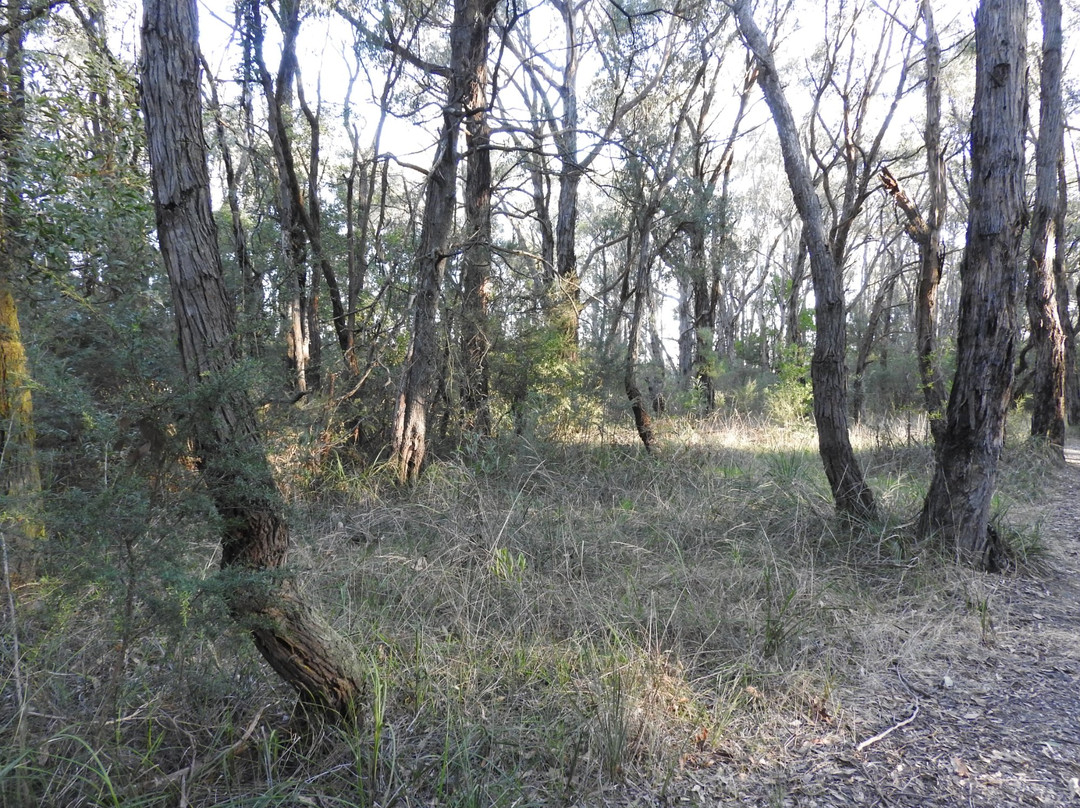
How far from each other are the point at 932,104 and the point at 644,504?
24.0 ft

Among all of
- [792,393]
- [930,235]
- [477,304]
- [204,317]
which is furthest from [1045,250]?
[204,317]

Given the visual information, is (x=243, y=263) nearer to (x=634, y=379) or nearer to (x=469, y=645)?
(x=634, y=379)

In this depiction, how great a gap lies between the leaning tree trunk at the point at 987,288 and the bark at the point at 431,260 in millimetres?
4706

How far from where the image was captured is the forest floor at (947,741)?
2.66 meters

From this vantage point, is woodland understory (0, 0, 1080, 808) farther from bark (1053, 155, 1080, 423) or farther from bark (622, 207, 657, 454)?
bark (1053, 155, 1080, 423)

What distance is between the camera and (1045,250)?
8.89 metres

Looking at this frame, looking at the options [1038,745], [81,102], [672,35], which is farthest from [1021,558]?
[672,35]

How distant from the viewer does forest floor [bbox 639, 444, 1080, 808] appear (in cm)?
266

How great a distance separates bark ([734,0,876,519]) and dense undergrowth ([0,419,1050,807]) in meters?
0.29

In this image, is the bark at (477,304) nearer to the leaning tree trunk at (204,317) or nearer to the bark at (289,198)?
the bark at (289,198)

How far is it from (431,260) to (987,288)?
197 inches

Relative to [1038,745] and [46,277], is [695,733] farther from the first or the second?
[46,277]

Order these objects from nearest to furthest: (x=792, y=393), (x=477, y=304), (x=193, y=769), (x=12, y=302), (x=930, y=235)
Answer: (x=193, y=769)
(x=12, y=302)
(x=477, y=304)
(x=930, y=235)
(x=792, y=393)

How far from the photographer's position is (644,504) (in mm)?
6453
